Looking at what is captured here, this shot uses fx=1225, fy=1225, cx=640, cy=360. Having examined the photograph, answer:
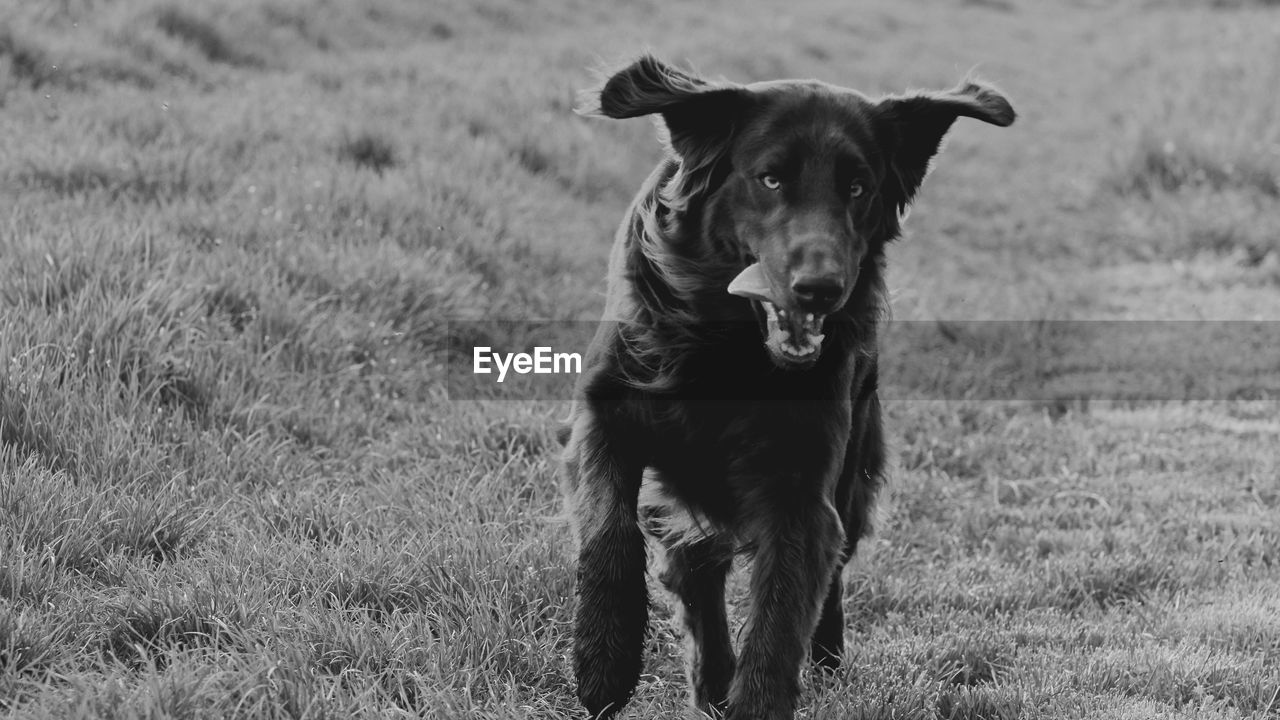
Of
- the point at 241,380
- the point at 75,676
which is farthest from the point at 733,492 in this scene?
the point at 241,380

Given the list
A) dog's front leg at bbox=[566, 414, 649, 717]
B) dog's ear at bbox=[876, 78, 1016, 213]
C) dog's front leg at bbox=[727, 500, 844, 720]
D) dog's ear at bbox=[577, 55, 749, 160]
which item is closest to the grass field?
dog's front leg at bbox=[566, 414, 649, 717]

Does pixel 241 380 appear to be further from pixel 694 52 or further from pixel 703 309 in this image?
pixel 694 52

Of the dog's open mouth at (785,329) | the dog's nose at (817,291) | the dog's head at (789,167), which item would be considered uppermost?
the dog's head at (789,167)

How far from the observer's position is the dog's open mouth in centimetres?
284

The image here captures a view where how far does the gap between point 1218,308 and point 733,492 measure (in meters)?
5.59

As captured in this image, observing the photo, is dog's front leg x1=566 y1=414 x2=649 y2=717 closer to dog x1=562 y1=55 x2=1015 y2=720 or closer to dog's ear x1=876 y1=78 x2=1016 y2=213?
dog x1=562 y1=55 x2=1015 y2=720

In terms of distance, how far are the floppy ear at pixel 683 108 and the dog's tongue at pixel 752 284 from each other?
1.01 feet

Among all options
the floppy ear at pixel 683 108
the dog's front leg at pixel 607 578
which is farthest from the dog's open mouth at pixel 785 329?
the dog's front leg at pixel 607 578

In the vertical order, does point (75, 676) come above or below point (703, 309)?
below

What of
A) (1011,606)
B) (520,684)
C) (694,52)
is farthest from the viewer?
(694,52)

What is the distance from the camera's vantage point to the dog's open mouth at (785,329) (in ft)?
9.30

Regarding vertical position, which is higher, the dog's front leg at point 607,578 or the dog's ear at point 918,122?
the dog's ear at point 918,122

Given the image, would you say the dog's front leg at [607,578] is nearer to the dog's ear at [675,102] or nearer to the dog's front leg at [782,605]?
the dog's front leg at [782,605]

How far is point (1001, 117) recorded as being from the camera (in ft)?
10.8
